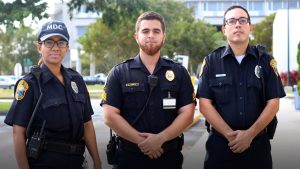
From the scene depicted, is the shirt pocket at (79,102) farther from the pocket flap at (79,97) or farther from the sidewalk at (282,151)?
A: the sidewalk at (282,151)

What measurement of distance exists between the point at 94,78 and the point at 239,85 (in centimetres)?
5539

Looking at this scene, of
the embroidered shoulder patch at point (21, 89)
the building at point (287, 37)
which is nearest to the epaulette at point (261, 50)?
the embroidered shoulder patch at point (21, 89)

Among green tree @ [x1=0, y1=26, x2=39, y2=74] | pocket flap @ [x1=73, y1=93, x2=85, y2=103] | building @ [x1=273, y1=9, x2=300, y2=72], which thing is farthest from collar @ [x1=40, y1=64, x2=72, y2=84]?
green tree @ [x1=0, y1=26, x2=39, y2=74]

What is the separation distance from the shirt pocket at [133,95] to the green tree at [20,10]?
11792 millimetres

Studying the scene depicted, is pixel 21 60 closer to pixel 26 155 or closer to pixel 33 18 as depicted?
pixel 33 18

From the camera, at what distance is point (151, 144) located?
3.88 metres

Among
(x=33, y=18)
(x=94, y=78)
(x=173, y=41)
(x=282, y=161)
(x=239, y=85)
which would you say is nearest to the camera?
(x=239, y=85)

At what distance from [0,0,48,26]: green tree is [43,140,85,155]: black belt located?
39.3 ft

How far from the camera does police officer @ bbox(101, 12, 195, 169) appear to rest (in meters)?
3.99

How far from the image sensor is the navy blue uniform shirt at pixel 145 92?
4008 millimetres

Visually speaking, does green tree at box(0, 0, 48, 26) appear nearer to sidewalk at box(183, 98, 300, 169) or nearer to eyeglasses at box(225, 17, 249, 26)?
sidewalk at box(183, 98, 300, 169)

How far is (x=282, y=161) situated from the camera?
8047 mm

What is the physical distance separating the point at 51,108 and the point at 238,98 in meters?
1.62

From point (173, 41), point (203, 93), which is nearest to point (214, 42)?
point (173, 41)
